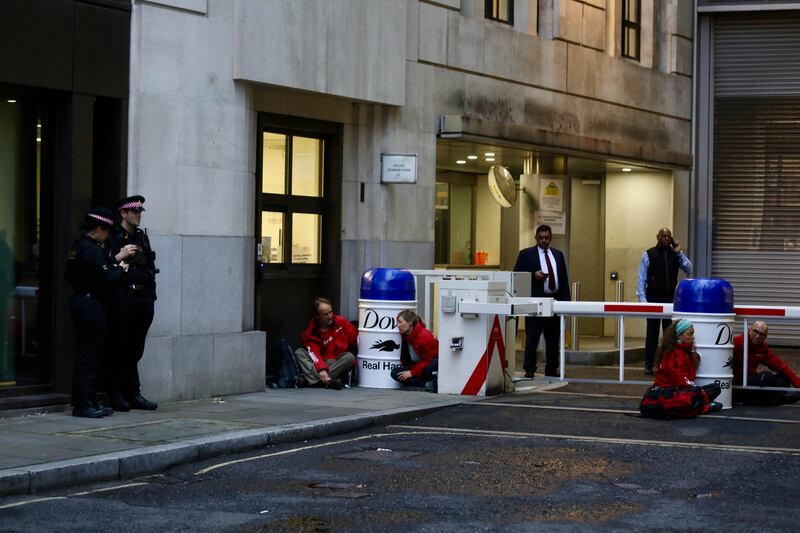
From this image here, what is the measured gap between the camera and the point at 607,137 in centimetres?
2152

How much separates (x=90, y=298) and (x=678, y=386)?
5627 millimetres

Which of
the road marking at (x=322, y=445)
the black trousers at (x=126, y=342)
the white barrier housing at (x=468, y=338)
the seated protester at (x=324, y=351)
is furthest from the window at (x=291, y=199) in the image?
the road marking at (x=322, y=445)

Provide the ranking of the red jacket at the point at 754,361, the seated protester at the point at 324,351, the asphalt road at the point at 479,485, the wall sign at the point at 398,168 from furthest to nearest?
1. the wall sign at the point at 398,168
2. the seated protester at the point at 324,351
3. the red jacket at the point at 754,361
4. the asphalt road at the point at 479,485

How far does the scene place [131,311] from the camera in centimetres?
1254

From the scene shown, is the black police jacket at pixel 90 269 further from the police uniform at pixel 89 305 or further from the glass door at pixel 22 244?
the glass door at pixel 22 244

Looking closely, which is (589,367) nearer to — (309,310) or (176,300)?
(309,310)

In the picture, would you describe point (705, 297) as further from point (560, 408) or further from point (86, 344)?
point (86, 344)

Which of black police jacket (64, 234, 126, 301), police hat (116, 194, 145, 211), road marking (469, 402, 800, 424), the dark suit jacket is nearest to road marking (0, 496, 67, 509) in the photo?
black police jacket (64, 234, 126, 301)

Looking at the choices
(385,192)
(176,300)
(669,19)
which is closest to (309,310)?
(385,192)

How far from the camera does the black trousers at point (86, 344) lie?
472 inches

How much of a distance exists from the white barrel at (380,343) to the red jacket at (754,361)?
3.72m

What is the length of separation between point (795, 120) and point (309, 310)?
1137cm

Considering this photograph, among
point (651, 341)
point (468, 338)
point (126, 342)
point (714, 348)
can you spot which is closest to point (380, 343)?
point (468, 338)

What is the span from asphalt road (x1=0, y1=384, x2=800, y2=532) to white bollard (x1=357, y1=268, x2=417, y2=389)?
2.54 meters
